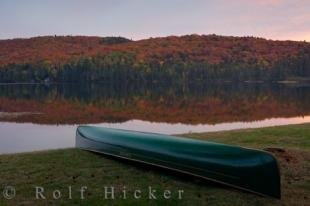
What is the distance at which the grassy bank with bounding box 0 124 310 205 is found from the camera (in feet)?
25.2

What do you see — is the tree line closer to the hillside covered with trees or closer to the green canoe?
the hillside covered with trees

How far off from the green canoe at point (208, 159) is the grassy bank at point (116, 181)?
0.18 metres

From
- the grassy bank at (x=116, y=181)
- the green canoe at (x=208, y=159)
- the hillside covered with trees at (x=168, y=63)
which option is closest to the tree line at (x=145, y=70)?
the hillside covered with trees at (x=168, y=63)

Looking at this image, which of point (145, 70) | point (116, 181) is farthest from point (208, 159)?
point (145, 70)

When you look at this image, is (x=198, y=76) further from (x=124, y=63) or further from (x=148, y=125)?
(x=148, y=125)

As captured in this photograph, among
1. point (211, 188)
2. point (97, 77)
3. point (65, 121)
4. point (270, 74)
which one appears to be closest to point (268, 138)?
point (211, 188)

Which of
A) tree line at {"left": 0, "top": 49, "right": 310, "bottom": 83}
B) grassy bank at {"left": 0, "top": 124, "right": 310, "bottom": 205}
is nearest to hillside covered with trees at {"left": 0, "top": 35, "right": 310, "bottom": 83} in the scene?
tree line at {"left": 0, "top": 49, "right": 310, "bottom": 83}

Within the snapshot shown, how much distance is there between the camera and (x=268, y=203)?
7.67 meters

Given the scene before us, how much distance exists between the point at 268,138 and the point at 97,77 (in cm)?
12708

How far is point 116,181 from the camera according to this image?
28.2 ft

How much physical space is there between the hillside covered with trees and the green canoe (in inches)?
5100

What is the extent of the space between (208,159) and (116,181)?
1778 mm

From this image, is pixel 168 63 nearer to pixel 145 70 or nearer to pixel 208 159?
pixel 145 70

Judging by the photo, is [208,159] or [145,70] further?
[145,70]
